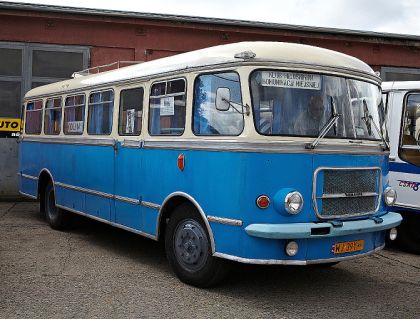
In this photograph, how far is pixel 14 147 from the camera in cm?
1371

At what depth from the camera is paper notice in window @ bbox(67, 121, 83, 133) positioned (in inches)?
338

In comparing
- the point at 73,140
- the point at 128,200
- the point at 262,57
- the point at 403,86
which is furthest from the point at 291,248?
the point at 73,140

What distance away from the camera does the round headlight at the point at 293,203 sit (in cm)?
520

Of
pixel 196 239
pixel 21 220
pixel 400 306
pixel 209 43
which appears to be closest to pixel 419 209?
pixel 400 306

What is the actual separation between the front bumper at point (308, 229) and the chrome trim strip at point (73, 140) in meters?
3.06

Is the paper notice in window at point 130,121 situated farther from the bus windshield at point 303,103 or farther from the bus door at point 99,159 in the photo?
the bus windshield at point 303,103

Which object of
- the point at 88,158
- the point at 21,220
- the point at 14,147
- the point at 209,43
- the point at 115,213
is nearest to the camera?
the point at 115,213

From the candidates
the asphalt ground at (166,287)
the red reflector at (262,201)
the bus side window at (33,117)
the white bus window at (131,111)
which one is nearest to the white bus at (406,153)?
the asphalt ground at (166,287)

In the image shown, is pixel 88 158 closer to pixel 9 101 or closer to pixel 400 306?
pixel 400 306

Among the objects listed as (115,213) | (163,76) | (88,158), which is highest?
(163,76)

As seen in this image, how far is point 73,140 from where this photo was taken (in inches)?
345

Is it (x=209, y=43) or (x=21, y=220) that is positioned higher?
(x=209, y=43)

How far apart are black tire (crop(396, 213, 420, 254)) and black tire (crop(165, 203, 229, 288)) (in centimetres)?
372

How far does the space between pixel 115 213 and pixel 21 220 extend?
3759mm
